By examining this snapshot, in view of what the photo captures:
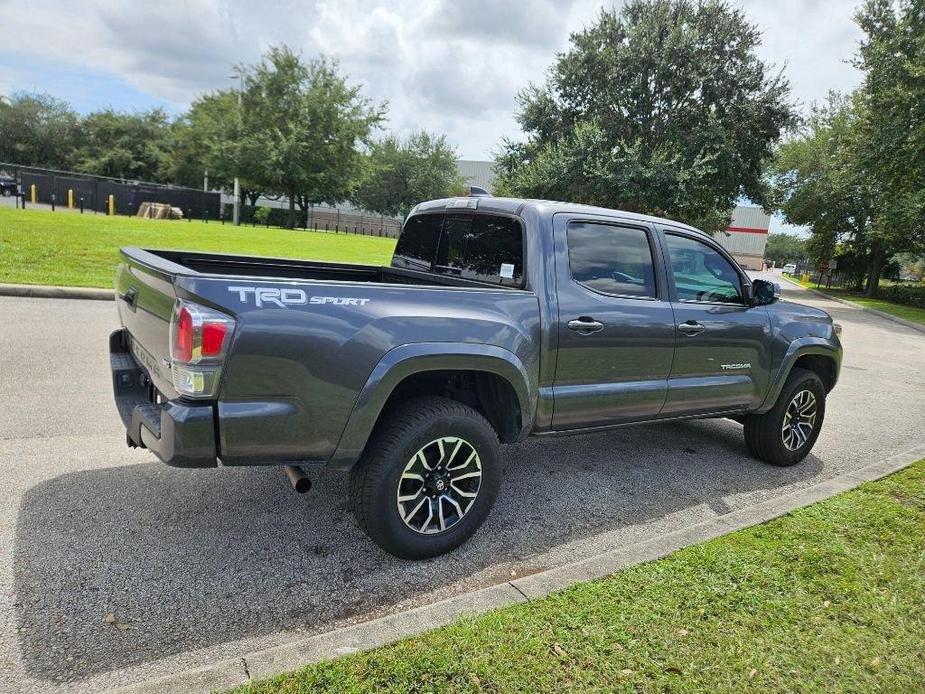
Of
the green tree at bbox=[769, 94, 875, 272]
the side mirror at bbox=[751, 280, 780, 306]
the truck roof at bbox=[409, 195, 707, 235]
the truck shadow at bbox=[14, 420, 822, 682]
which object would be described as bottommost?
the truck shadow at bbox=[14, 420, 822, 682]

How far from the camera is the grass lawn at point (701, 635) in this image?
2.29 metres

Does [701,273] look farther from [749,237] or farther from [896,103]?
[749,237]

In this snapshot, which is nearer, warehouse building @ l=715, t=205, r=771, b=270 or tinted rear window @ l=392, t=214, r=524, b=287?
tinted rear window @ l=392, t=214, r=524, b=287

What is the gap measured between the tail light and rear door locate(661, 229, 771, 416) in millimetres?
2853

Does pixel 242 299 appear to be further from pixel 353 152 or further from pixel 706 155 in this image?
pixel 353 152

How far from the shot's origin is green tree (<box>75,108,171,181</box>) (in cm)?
5672

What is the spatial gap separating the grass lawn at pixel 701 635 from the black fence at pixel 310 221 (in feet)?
117

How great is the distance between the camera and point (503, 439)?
3518 mm

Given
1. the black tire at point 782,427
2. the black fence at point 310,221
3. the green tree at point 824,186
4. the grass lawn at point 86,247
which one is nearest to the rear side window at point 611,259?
the black tire at point 782,427

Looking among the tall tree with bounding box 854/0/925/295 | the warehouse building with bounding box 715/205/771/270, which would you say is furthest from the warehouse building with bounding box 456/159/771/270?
the tall tree with bounding box 854/0/925/295

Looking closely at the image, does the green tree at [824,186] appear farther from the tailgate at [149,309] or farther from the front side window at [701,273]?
the tailgate at [149,309]

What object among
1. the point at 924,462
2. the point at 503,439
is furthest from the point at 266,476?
the point at 924,462

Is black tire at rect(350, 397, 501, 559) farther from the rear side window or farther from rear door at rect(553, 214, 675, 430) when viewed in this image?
the rear side window

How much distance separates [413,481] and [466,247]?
5.52 feet
